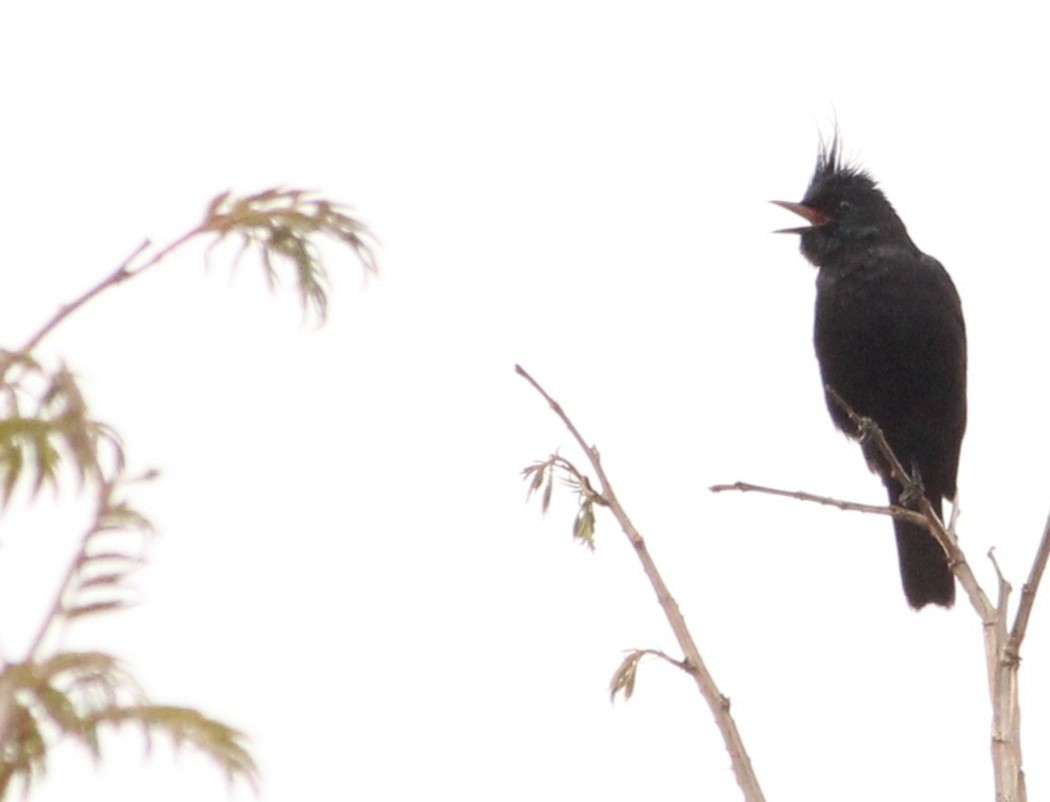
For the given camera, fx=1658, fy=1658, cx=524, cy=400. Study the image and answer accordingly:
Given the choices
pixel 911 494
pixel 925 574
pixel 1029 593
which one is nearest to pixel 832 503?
pixel 1029 593

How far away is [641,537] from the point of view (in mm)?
2344

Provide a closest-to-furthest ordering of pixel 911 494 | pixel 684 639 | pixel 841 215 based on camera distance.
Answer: pixel 684 639, pixel 911 494, pixel 841 215

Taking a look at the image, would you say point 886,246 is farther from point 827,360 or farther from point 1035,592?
→ point 1035,592

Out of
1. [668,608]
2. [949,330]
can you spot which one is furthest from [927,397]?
[668,608]

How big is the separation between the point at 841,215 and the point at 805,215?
0.22 m

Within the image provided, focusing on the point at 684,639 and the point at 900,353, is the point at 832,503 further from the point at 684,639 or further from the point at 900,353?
the point at 900,353

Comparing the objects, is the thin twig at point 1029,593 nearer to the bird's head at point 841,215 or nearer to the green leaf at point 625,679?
the green leaf at point 625,679

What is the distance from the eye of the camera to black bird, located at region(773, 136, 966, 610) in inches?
256

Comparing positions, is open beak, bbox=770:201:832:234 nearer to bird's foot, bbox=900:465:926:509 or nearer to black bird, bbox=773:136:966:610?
black bird, bbox=773:136:966:610

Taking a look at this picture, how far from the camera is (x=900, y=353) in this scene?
6.53m

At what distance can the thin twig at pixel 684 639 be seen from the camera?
2.13 m

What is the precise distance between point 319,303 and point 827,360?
5.52 metres

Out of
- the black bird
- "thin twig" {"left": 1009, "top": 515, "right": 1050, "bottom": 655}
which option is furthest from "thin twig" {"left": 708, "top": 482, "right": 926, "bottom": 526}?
the black bird

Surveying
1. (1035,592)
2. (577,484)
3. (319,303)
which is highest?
(577,484)
